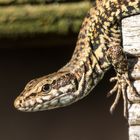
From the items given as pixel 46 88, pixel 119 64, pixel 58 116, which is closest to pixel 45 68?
pixel 46 88

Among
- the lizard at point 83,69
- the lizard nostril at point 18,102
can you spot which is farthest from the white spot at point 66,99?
the lizard nostril at point 18,102

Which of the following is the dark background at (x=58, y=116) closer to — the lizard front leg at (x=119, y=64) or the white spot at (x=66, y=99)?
the white spot at (x=66, y=99)

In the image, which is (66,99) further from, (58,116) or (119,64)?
(119,64)

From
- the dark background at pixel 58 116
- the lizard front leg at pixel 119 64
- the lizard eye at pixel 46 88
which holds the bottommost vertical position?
the dark background at pixel 58 116

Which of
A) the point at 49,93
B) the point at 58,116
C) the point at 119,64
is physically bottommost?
the point at 58,116

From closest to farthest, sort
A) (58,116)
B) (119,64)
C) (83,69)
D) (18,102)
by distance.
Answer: (119,64) → (18,102) → (83,69) → (58,116)

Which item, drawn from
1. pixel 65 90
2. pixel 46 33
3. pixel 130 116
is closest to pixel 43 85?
pixel 65 90
